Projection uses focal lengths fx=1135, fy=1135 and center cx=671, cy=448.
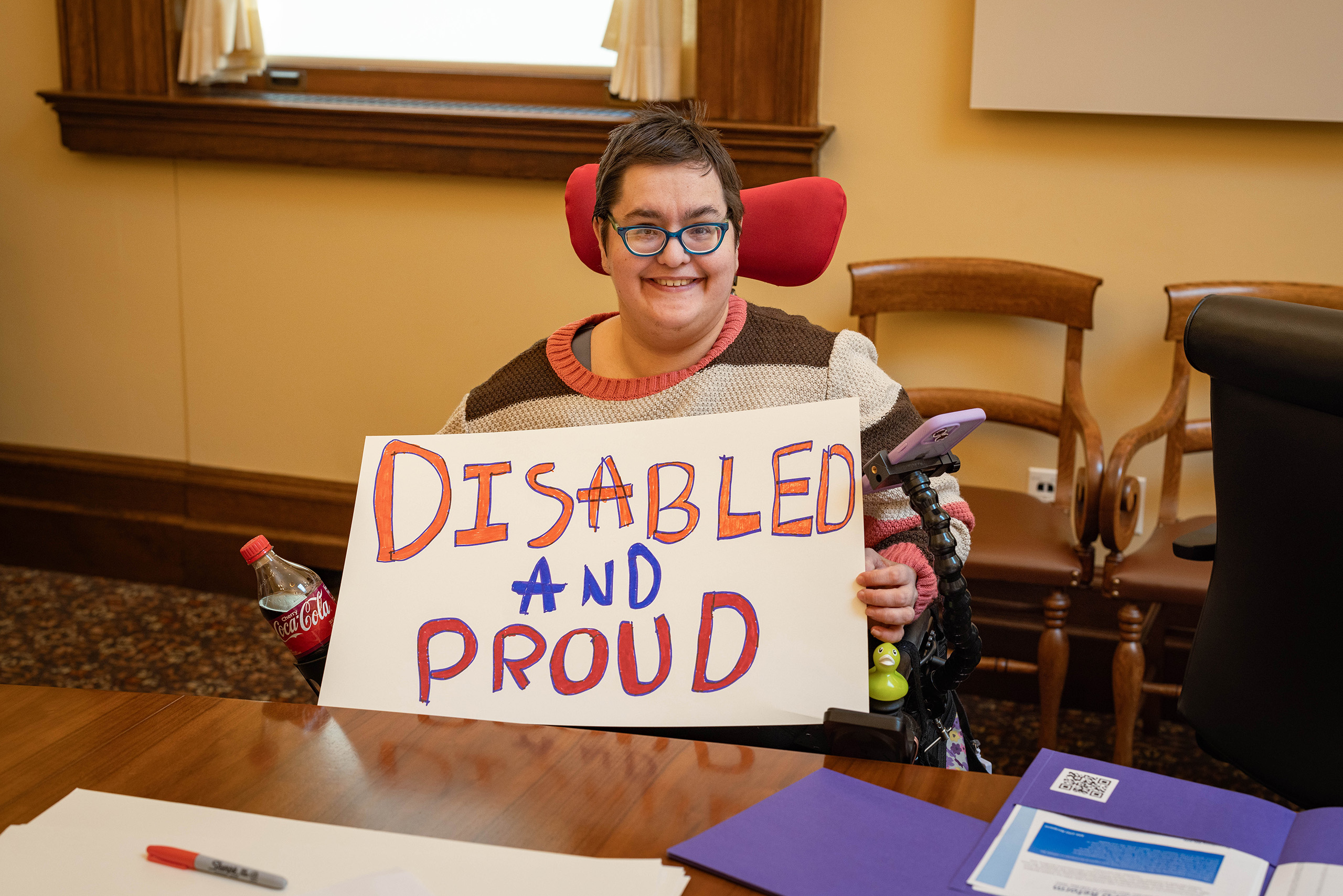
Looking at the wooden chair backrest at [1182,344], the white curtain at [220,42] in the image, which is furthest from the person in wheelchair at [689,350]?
the white curtain at [220,42]

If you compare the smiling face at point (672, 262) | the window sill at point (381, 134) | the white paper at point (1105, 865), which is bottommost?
the white paper at point (1105, 865)

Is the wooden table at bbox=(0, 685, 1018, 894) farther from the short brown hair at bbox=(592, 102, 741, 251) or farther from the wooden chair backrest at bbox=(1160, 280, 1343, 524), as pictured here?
the wooden chair backrest at bbox=(1160, 280, 1343, 524)

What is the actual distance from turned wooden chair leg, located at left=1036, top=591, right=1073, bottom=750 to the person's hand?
3.44 feet

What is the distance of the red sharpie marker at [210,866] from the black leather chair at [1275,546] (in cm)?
108

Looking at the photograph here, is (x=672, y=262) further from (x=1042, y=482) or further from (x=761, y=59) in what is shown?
(x=1042, y=482)

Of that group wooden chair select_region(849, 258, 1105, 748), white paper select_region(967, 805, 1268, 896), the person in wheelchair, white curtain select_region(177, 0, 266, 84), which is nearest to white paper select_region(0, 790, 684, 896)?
white paper select_region(967, 805, 1268, 896)

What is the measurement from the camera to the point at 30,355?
3312 mm

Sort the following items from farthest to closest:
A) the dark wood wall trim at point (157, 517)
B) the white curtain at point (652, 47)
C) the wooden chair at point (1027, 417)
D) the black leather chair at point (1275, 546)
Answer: the dark wood wall trim at point (157, 517) → the white curtain at point (652, 47) → the wooden chair at point (1027, 417) → the black leather chair at point (1275, 546)

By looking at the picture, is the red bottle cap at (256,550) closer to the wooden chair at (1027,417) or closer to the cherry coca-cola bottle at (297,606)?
the cherry coca-cola bottle at (297,606)

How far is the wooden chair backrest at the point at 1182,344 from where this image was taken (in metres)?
2.22

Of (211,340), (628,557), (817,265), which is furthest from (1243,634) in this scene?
(211,340)

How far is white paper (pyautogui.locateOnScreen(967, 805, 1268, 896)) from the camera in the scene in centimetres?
76

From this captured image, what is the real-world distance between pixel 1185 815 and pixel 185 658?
8.14 feet

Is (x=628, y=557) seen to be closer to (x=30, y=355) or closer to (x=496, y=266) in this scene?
(x=496, y=266)
